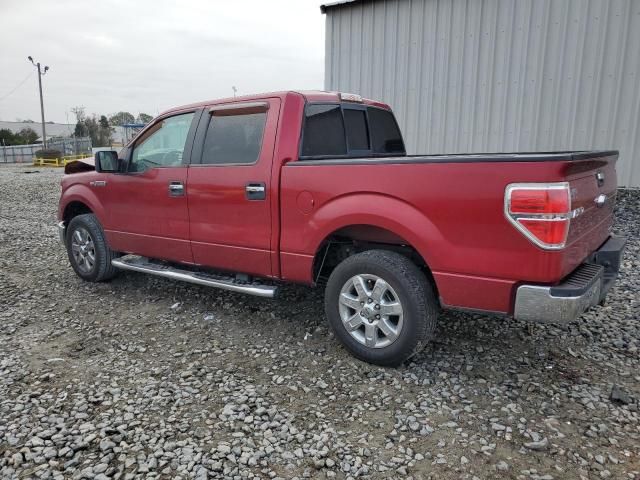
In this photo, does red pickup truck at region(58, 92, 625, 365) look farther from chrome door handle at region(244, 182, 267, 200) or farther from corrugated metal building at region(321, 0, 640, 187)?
corrugated metal building at region(321, 0, 640, 187)

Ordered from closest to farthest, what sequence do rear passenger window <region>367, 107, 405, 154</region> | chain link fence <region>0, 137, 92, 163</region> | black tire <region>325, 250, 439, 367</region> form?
black tire <region>325, 250, 439, 367</region> < rear passenger window <region>367, 107, 405, 154</region> < chain link fence <region>0, 137, 92, 163</region>

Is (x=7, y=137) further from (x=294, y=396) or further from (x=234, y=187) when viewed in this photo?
(x=294, y=396)

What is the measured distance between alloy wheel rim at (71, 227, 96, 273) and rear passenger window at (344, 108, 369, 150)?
3159 mm

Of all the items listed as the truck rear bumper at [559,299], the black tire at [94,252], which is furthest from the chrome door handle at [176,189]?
the truck rear bumper at [559,299]

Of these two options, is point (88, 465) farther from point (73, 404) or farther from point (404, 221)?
point (404, 221)

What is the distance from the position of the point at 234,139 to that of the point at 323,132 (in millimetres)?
782

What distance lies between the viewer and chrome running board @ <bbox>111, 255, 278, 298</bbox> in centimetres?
396

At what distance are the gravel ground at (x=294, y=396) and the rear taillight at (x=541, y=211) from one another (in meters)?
1.08

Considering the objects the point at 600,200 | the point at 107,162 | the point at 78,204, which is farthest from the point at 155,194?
the point at 600,200

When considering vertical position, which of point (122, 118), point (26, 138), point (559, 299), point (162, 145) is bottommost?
point (559, 299)

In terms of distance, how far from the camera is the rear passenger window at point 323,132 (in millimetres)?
3928

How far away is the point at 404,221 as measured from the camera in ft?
10.3

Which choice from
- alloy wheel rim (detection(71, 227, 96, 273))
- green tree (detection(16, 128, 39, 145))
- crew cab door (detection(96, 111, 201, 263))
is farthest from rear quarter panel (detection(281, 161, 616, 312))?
green tree (detection(16, 128, 39, 145))

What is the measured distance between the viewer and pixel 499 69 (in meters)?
8.40
